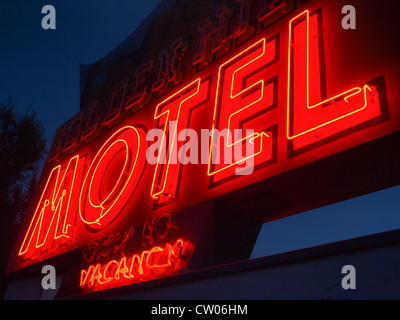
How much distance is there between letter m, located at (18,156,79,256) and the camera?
7.45 m

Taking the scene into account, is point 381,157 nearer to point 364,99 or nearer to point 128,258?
point 364,99

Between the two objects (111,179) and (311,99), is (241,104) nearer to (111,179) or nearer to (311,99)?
(311,99)

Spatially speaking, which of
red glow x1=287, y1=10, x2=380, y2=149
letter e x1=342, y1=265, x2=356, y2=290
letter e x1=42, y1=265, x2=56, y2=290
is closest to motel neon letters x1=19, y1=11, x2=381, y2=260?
red glow x1=287, y1=10, x2=380, y2=149

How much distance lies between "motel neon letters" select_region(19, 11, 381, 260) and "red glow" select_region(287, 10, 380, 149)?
0.01 m

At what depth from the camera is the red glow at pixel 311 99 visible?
12.7 ft

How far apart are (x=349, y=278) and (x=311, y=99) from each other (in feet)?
7.75

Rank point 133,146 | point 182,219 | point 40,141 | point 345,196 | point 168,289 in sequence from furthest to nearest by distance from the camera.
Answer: point 40,141, point 133,146, point 182,219, point 345,196, point 168,289

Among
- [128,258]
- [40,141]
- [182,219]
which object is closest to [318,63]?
[182,219]

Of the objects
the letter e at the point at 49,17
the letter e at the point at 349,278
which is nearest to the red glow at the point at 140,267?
the letter e at the point at 349,278

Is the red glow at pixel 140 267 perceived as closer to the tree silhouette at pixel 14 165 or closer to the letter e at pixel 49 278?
the letter e at pixel 49 278

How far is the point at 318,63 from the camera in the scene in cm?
460

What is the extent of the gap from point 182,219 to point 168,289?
5.16 feet

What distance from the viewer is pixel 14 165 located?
1337 cm

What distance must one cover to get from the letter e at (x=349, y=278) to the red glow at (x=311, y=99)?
5.63 feet
